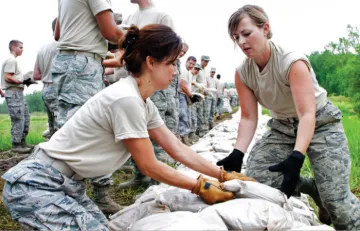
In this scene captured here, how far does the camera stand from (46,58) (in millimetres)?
4500

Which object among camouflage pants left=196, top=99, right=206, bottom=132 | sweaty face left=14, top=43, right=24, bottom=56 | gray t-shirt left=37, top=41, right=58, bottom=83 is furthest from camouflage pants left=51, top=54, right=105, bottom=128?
camouflage pants left=196, top=99, right=206, bottom=132

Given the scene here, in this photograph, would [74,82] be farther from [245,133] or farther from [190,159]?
[245,133]

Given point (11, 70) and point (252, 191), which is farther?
point (11, 70)

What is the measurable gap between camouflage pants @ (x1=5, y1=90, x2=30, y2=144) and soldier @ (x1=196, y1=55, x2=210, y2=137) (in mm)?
4467

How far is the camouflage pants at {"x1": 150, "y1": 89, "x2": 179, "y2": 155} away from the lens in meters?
3.75

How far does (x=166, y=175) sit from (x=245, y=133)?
0.90m

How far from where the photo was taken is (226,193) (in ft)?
6.85

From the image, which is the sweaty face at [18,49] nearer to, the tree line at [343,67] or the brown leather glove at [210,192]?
the brown leather glove at [210,192]

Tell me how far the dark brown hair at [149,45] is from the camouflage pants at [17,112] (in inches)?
218

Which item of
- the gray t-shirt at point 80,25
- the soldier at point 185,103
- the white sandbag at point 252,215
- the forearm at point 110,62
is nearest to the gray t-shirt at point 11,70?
the soldier at point 185,103

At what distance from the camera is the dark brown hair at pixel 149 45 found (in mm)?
1865

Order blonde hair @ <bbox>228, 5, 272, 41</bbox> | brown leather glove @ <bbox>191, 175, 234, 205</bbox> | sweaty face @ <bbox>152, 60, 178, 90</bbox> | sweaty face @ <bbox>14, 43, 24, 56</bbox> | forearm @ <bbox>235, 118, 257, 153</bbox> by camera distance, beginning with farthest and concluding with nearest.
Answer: sweaty face @ <bbox>14, 43, 24, 56</bbox>
forearm @ <bbox>235, 118, 257, 153</bbox>
blonde hair @ <bbox>228, 5, 272, 41</bbox>
brown leather glove @ <bbox>191, 175, 234, 205</bbox>
sweaty face @ <bbox>152, 60, 178, 90</bbox>

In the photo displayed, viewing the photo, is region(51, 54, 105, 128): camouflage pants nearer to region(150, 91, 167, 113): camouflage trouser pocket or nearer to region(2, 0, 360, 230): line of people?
region(2, 0, 360, 230): line of people

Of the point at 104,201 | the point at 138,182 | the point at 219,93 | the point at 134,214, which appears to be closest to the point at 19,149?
the point at 138,182
